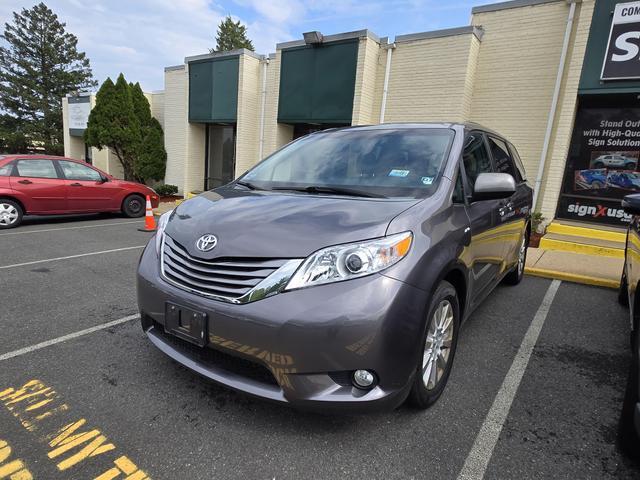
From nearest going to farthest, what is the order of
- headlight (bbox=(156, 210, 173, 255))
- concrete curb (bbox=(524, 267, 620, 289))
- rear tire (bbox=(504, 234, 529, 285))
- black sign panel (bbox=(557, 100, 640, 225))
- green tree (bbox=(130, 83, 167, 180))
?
1. headlight (bbox=(156, 210, 173, 255))
2. rear tire (bbox=(504, 234, 529, 285))
3. concrete curb (bbox=(524, 267, 620, 289))
4. black sign panel (bbox=(557, 100, 640, 225))
5. green tree (bbox=(130, 83, 167, 180))

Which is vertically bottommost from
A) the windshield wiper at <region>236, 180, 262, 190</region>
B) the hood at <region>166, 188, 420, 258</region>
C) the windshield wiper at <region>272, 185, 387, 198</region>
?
the hood at <region>166, 188, 420, 258</region>

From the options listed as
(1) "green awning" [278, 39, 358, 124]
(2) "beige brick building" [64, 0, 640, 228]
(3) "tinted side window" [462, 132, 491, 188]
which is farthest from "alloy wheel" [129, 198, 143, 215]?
(3) "tinted side window" [462, 132, 491, 188]

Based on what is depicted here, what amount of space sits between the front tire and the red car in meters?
9.06

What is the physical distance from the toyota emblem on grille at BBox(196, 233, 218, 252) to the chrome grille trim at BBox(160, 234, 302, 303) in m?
0.07

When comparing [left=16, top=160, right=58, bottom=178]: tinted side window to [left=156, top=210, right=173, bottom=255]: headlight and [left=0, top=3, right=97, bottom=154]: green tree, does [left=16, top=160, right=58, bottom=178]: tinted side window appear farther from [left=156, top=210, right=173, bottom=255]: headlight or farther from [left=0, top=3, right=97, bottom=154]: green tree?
[left=0, top=3, right=97, bottom=154]: green tree

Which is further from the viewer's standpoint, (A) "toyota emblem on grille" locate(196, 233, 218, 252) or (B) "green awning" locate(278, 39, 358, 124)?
(B) "green awning" locate(278, 39, 358, 124)

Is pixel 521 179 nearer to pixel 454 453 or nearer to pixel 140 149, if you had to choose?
pixel 454 453

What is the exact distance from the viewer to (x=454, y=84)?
927 centimetres

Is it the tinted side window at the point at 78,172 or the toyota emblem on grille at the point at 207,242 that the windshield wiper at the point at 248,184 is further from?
the tinted side window at the point at 78,172

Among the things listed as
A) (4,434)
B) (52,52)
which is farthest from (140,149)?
(52,52)

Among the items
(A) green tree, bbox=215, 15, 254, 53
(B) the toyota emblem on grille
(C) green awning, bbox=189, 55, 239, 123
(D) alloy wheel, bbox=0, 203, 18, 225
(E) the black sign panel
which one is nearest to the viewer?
(B) the toyota emblem on grille

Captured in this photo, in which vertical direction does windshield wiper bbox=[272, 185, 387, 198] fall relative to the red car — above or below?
above

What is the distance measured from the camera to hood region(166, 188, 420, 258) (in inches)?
78.4

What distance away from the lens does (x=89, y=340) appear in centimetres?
310
